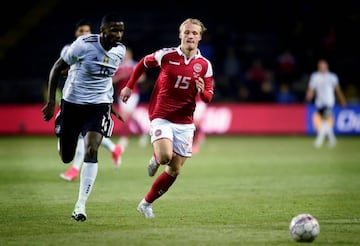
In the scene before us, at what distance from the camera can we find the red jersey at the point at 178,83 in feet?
32.8

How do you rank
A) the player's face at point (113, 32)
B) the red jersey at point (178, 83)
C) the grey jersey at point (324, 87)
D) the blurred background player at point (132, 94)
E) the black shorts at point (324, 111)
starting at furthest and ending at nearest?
the black shorts at point (324, 111) → the grey jersey at point (324, 87) → the blurred background player at point (132, 94) → the red jersey at point (178, 83) → the player's face at point (113, 32)

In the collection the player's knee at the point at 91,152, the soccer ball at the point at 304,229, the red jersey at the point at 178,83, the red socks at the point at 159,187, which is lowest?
the red socks at the point at 159,187

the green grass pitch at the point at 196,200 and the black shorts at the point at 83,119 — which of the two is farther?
the black shorts at the point at 83,119

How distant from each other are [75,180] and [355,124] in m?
14.9

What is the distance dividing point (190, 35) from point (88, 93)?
1391 millimetres

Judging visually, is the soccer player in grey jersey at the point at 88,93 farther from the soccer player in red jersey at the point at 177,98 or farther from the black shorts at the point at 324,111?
the black shorts at the point at 324,111

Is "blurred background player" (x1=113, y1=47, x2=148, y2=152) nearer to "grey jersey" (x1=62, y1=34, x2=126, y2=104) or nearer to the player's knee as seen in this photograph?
"grey jersey" (x1=62, y1=34, x2=126, y2=104)

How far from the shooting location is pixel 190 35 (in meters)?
9.91

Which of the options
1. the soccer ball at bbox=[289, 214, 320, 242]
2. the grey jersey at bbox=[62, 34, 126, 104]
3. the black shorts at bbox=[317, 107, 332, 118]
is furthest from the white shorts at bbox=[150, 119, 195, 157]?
the black shorts at bbox=[317, 107, 332, 118]

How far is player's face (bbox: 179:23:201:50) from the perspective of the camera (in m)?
9.88

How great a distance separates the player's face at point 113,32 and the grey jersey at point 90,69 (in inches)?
6.9

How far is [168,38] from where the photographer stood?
29.6 meters

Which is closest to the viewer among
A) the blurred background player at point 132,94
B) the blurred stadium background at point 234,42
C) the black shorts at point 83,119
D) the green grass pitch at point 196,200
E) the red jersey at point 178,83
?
the green grass pitch at point 196,200

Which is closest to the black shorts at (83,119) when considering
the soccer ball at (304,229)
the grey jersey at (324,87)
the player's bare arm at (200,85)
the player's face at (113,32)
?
the player's face at (113,32)
